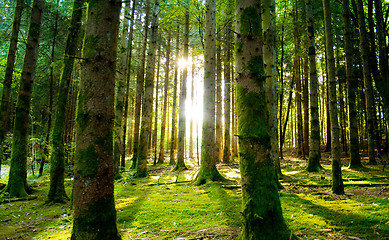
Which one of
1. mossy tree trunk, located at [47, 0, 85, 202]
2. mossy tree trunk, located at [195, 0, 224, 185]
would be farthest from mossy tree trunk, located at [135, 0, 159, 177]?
mossy tree trunk, located at [47, 0, 85, 202]

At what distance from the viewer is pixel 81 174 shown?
217cm

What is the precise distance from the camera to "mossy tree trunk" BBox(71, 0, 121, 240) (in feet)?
7.01

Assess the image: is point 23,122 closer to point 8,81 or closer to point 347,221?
point 8,81

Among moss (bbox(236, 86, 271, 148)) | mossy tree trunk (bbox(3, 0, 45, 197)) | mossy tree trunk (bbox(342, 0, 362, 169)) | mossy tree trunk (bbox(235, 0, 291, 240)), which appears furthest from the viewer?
mossy tree trunk (bbox(342, 0, 362, 169))

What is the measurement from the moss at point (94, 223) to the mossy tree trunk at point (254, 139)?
1513 mm

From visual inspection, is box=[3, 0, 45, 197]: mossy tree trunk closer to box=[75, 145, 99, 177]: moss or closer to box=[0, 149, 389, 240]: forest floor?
box=[0, 149, 389, 240]: forest floor

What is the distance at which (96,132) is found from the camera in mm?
2195

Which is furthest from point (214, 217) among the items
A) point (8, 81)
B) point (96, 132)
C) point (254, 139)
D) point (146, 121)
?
point (8, 81)

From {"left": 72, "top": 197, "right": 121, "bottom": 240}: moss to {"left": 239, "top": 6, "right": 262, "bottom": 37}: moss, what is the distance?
2.57 meters

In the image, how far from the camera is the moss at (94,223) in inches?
82.9

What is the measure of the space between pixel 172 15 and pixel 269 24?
7209 millimetres

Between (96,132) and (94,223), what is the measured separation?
37.0 inches

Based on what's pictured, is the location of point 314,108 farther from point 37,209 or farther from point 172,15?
point 37,209

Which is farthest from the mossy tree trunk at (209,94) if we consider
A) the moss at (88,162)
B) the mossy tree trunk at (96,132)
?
the moss at (88,162)
